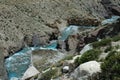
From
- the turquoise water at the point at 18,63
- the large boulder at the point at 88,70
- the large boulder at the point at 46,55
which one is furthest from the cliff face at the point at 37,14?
the large boulder at the point at 88,70

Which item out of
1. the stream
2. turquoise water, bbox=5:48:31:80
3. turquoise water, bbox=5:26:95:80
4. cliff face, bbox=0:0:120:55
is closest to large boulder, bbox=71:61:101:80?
the stream

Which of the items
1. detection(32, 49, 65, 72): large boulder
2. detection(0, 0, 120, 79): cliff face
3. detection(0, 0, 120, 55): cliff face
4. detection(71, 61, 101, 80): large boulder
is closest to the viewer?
detection(71, 61, 101, 80): large boulder

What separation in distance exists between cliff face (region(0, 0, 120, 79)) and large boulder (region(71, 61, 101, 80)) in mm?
40628

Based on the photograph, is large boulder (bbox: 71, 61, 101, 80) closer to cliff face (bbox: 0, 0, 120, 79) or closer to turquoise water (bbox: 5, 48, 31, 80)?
turquoise water (bbox: 5, 48, 31, 80)

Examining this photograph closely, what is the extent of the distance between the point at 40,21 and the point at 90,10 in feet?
47.6

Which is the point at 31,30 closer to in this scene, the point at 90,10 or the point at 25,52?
the point at 25,52

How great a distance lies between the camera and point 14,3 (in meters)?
74.0

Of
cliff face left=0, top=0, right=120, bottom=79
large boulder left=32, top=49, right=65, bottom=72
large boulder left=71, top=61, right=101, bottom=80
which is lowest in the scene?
cliff face left=0, top=0, right=120, bottom=79

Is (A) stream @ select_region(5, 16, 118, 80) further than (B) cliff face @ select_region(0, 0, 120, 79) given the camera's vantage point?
No

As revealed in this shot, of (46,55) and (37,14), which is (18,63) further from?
(37,14)

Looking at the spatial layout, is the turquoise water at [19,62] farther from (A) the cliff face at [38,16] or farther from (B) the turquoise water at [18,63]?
(A) the cliff face at [38,16]

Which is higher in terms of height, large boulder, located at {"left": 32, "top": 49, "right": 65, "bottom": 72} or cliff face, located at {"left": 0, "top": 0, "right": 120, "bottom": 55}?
large boulder, located at {"left": 32, "top": 49, "right": 65, "bottom": 72}

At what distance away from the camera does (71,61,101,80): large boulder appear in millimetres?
13039

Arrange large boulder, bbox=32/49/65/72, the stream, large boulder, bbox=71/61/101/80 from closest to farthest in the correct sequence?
large boulder, bbox=71/61/101/80
the stream
large boulder, bbox=32/49/65/72
